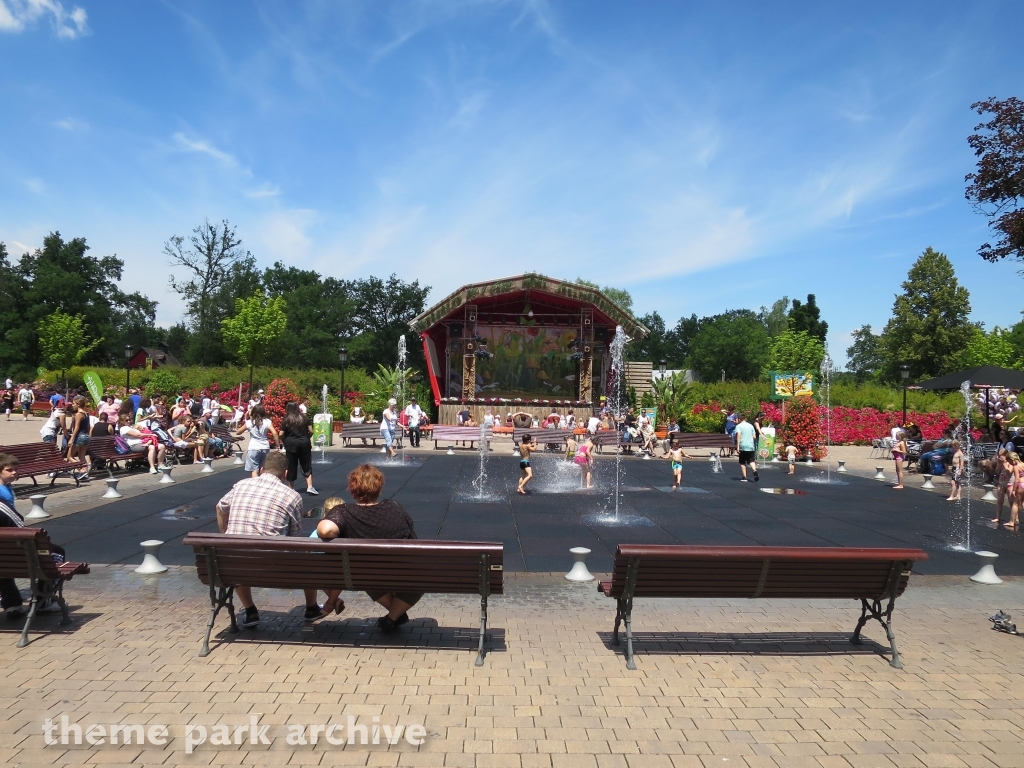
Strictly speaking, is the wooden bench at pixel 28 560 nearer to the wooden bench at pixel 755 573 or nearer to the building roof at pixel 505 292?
the wooden bench at pixel 755 573

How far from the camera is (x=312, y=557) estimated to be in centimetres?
481

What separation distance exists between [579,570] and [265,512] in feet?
10.3

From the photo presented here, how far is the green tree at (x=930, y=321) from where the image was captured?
4828 cm

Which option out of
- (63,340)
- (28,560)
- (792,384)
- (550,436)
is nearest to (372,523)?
(28,560)

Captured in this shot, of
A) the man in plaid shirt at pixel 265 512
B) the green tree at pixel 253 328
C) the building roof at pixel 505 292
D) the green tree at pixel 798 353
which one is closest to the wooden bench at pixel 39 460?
the man in plaid shirt at pixel 265 512

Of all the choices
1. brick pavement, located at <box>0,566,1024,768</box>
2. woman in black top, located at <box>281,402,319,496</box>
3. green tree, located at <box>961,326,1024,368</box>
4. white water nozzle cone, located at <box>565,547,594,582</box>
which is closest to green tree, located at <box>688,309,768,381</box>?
green tree, located at <box>961,326,1024,368</box>

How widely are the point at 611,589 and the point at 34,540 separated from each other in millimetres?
3976

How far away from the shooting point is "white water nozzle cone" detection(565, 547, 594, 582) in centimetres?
695

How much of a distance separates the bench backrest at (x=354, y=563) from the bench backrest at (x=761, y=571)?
3.21 feet

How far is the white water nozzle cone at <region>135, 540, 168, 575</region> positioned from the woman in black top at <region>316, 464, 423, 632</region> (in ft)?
8.21

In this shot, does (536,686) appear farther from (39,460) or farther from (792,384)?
(792,384)

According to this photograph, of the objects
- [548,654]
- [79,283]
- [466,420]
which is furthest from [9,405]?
[548,654]

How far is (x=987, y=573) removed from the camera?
7.31m

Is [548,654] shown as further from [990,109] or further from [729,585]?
[990,109]
